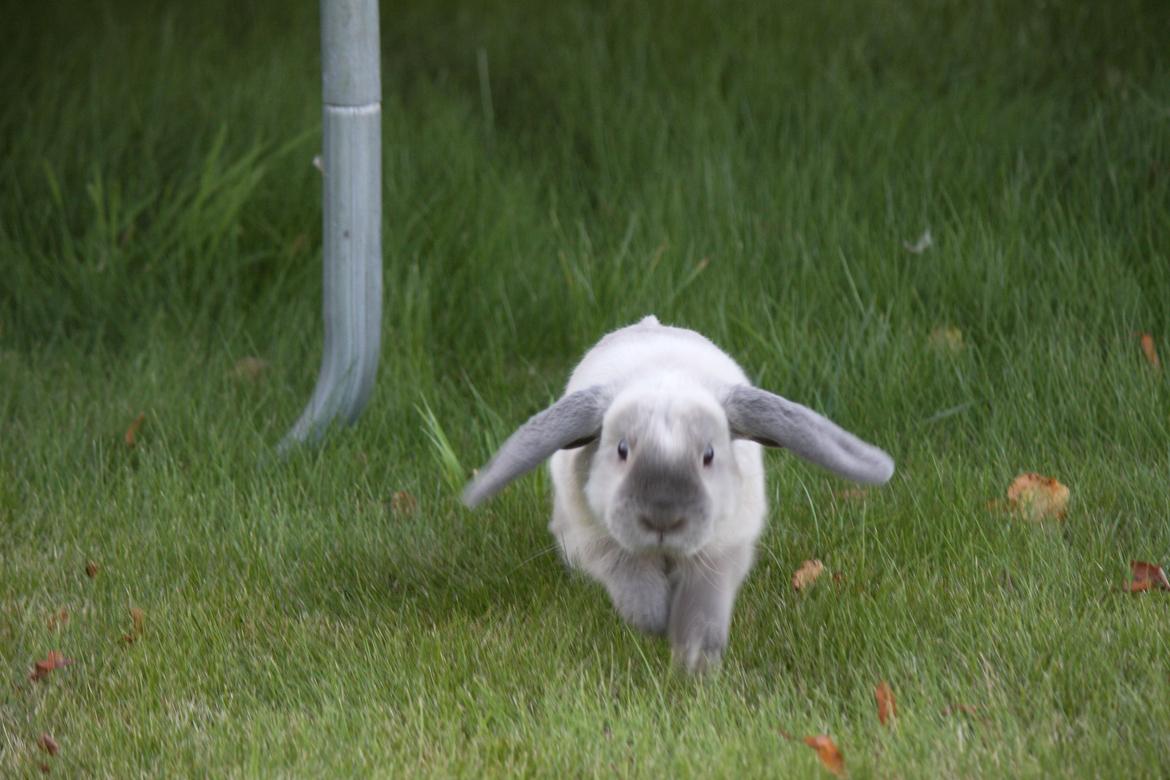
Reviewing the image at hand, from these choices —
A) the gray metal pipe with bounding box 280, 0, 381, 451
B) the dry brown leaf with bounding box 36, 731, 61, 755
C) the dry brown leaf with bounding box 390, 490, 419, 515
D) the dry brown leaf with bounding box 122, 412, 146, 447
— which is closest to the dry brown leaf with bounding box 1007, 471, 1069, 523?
the dry brown leaf with bounding box 390, 490, 419, 515

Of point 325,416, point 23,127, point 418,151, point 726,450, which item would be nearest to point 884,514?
point 726,450

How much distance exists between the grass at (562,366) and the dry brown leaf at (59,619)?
3 cm

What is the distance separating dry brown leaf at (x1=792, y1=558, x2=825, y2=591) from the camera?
11.1ft

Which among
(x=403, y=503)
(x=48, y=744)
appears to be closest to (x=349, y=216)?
(x=403, y=503)

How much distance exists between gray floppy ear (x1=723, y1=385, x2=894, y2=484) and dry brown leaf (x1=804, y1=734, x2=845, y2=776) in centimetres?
55

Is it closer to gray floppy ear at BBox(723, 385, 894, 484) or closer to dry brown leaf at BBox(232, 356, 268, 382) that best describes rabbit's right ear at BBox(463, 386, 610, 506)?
gray floppy ear at BBox(723, 385, 894, 484)

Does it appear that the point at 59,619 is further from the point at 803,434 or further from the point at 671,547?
the point at 803,434

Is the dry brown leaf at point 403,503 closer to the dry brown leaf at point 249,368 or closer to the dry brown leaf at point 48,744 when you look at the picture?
the dry brown leaf at point 249,368

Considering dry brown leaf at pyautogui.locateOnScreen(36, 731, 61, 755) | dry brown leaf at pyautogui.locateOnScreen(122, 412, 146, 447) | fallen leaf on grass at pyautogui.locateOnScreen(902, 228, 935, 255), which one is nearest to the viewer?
dry brown leaf at pyautogui.locateOnScreen(36, 731, 61, 755)

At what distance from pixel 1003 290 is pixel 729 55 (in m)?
1.97

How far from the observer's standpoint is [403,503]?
3.90 metres

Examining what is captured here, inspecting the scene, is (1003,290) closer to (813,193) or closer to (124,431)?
(813,193)

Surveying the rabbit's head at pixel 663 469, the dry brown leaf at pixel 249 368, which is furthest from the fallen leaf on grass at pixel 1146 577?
the dry brown leaf at pixel 249 368

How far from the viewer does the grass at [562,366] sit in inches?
117
